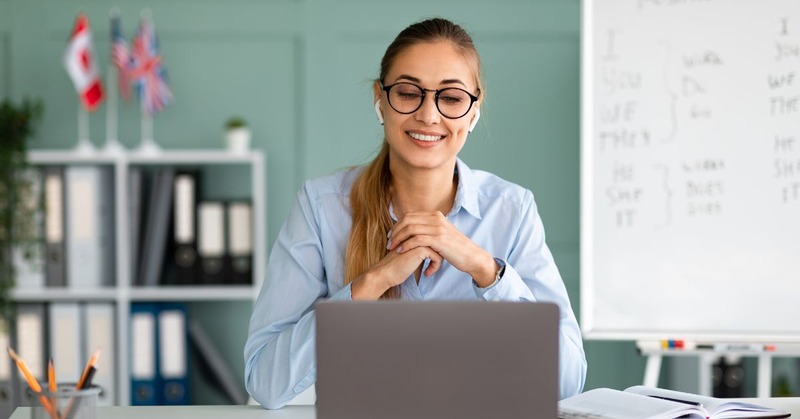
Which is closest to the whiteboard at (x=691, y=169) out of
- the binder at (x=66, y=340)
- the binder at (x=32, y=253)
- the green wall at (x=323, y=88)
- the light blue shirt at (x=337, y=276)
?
the green wall at (x=323, y=88)

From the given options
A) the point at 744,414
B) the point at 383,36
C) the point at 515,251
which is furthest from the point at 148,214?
the point at 744,414

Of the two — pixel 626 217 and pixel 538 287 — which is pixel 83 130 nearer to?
pixel 626 217

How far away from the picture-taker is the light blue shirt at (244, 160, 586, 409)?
1637 mm

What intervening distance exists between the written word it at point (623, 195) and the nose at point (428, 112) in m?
1.23

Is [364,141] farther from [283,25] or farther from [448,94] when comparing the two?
[448,94]

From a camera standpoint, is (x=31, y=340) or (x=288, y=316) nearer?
(x=288, y=316)

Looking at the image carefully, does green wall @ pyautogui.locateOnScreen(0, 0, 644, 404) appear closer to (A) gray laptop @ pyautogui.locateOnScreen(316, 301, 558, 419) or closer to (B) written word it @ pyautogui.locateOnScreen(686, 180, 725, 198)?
(B) written word it @ pyautogui.locateOnScreen(686, 180, 725, 198)

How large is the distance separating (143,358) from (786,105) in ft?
7.26

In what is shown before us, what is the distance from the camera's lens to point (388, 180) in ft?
6.24

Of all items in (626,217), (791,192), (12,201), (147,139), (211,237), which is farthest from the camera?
(147,139)

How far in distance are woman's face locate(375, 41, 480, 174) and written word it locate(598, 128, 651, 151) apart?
1138 millimetres

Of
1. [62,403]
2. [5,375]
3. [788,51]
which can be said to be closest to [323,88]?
[5,375]

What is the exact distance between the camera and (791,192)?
8.84 ft

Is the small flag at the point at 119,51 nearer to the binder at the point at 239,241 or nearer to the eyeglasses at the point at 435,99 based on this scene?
the binder at the point at 239,241
